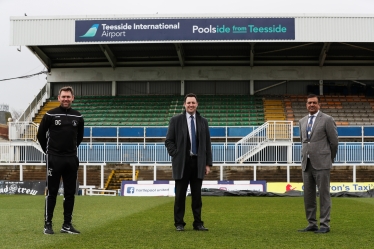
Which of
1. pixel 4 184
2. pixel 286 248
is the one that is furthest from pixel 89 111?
pixel 286 248

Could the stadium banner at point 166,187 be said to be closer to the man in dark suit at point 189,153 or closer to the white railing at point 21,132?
the white railing at point 21,132

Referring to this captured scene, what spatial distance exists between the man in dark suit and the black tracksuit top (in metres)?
1.38

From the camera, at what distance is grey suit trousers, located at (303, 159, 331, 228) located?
8820 mm

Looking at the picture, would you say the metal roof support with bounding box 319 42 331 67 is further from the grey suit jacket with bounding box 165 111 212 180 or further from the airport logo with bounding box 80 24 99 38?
the grey suit jacket with bounding box 165 111 212 180

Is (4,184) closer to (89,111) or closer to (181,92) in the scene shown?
(89,111)

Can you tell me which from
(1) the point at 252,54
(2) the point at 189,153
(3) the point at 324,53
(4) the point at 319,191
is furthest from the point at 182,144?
(3) the point at 324,53

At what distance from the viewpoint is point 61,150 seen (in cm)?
844

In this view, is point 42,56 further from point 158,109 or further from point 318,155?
point 318,155

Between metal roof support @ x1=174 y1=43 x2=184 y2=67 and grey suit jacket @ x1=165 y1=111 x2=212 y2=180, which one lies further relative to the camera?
metal roof support @ x1=174 y1=43 x2=184 y2=67

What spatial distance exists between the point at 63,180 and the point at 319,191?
354 centimetres

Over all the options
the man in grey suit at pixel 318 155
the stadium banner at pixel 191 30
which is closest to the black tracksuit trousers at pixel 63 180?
the man in grey suit at pixel 318 155

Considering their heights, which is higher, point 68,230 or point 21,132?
point 21,132

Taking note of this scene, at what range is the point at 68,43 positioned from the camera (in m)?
35.8

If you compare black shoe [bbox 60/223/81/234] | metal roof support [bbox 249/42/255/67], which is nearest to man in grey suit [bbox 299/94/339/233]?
black shoe [bbox 60/223/81/234]
